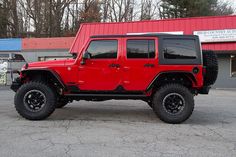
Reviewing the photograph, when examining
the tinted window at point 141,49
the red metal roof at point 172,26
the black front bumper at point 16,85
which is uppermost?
the red metal roof at point 172,26

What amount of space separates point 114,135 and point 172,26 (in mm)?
18470

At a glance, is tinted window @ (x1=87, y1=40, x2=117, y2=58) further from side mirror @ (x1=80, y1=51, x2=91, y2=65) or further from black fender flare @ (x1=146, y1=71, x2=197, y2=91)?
black fender flare @ (x1=146, y1=71, x2=197, y2=91)

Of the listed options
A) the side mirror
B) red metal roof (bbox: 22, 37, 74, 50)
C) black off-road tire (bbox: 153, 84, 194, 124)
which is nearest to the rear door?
black off-road tire (bbox: 153, 84, 194, 124)

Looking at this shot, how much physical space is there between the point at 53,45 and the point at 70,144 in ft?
83.0

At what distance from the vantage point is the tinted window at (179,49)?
9016mm

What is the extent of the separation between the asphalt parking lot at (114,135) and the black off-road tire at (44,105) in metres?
0.19

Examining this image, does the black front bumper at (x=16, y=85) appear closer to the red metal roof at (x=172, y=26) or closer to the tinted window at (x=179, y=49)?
the tinted window at (x=179, y=49)

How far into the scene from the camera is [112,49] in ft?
30.1

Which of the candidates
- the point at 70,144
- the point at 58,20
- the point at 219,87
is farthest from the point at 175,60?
the point at 58,20

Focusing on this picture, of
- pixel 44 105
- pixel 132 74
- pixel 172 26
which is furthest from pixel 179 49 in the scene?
pixel 172 26

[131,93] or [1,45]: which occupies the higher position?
[1,45]

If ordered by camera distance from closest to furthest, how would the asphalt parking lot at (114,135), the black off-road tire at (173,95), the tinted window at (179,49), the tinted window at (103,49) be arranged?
the asphalt parking lot at (114,135)
the black off-road tire at (173,95)
the tinted window at (179,49)
the tinted window at (103,49)

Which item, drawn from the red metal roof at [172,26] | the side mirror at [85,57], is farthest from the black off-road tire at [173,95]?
the red metal roof at [172,26]

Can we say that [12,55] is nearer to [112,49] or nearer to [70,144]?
[112,49]
